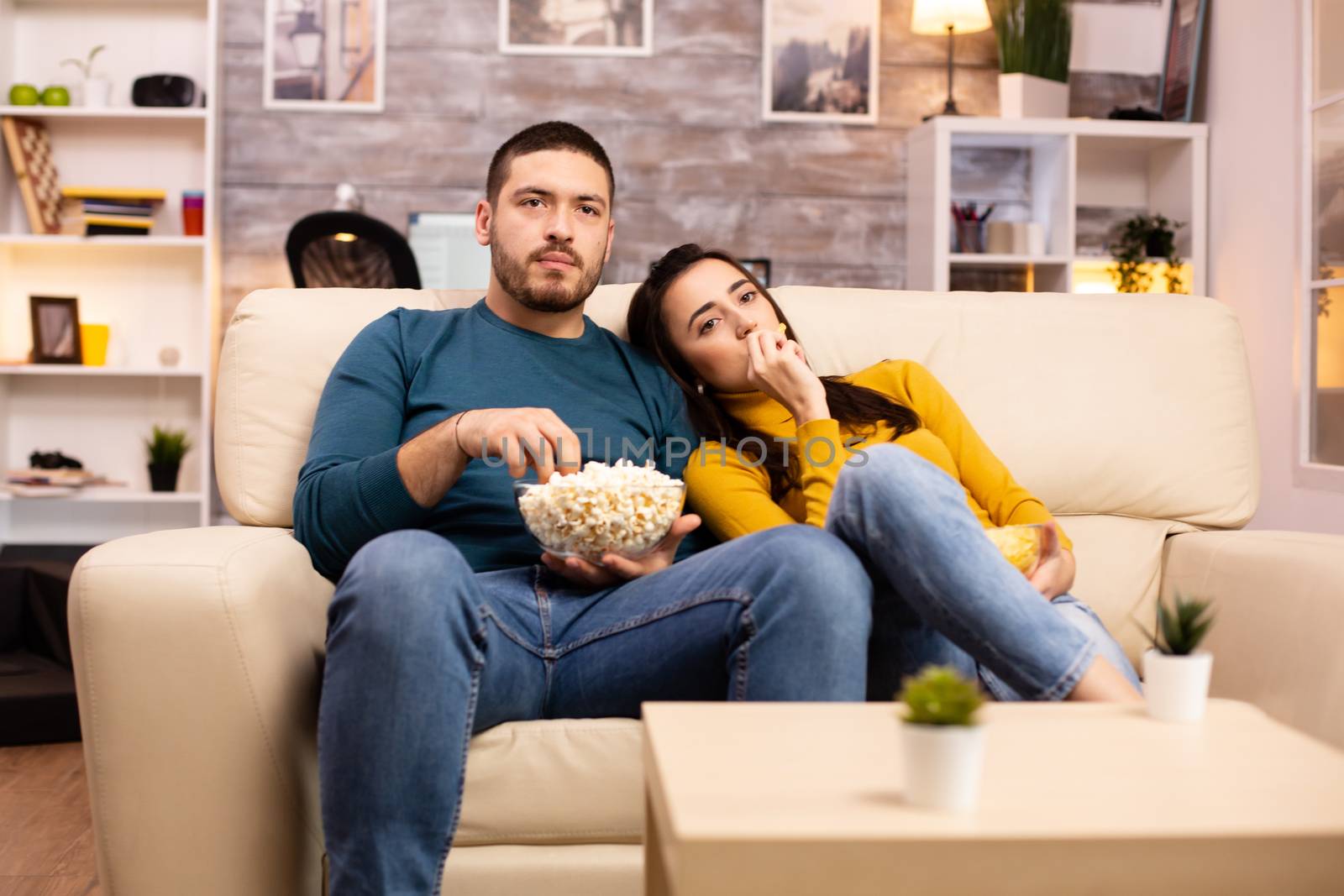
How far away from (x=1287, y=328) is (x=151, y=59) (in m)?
3.74

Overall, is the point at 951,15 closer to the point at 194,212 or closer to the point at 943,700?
the point at 194,212

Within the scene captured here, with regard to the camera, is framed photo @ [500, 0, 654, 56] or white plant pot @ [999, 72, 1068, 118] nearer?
white plant pot @ [999, 72, 1068, 118]

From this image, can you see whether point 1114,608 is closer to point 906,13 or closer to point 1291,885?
point 1291,885

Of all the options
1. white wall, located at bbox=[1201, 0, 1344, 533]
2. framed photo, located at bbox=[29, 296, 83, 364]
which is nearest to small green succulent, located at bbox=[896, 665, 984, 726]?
white wall, located at bbox=[1201, 0, 1344, 533]

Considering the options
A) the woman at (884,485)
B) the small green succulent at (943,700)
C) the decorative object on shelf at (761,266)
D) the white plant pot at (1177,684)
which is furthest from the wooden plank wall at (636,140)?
the small green succulent at (943,700)

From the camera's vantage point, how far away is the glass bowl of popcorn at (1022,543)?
1447 mm

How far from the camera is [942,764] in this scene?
0.76m

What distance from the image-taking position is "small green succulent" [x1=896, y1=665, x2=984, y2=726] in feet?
2.53

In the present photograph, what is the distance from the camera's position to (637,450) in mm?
1701

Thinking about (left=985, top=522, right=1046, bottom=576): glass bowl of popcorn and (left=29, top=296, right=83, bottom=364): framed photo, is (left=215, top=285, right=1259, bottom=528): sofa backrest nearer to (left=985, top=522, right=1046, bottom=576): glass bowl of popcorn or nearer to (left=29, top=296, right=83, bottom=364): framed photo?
(left=985, top=522, right=1046, bottom=576): glass bowl of popcorn

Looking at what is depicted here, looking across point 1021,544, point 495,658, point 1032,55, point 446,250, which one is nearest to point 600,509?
point 495,658

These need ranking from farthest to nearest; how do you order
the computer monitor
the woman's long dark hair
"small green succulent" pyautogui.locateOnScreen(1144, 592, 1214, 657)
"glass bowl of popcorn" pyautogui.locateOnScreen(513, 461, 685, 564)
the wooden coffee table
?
the computer monitor
the woman's long dark hair
"glass bowl of popcorn" pyautogui.locateOnScreen(513, 461, 685, 564)
"small green succulent" pyautogui.locateOnScreen(1144, 592, 1214, 657)
the wooden coffee table

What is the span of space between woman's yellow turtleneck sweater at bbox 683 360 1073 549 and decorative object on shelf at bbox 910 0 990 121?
2.42 meters

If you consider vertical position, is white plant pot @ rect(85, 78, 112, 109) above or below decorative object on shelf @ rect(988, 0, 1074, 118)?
below
